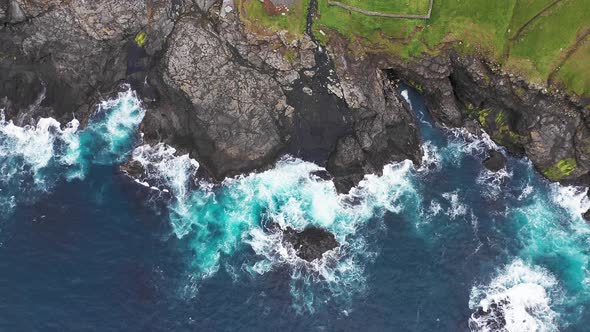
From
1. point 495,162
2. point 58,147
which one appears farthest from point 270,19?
point 495,162

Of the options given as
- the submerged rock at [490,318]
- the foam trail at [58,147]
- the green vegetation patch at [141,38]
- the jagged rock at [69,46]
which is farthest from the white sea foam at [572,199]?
the green vegetation patch at [141,38]

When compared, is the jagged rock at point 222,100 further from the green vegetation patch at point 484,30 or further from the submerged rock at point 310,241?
the green vegetation patch at point 484,30

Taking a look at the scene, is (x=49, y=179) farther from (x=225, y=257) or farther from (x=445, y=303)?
(x=445, y=303)

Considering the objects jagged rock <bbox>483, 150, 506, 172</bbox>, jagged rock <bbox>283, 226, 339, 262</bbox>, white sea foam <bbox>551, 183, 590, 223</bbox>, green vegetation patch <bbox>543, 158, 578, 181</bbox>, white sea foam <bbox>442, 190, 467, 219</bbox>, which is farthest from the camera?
jagged rock <bbox>483, 150, 506, 172</bbox>

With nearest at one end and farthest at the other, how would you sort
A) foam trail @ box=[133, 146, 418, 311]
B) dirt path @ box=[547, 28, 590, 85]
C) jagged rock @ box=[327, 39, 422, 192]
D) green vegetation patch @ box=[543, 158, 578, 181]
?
foam trail @ box=[133, 146, 418, 311]
dirt path @ box=[547, 28, 590, 85]
green vegetation patch @ box=[543, 158, 578, 181]
jagged rock @ box=[327, 39, 422, 192]

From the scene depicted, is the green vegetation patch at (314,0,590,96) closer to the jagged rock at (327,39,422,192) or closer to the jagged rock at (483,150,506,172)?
the jagged rock at (327,39,422,192)

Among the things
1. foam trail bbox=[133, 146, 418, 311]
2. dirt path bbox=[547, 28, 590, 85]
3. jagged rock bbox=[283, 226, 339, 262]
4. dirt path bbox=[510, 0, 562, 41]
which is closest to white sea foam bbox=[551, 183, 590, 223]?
dirt path bbox=[547, 28, 590, 85]

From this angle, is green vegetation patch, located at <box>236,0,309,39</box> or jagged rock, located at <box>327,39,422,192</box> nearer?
jagged rock, located at <box>327,39,422,192</box>
